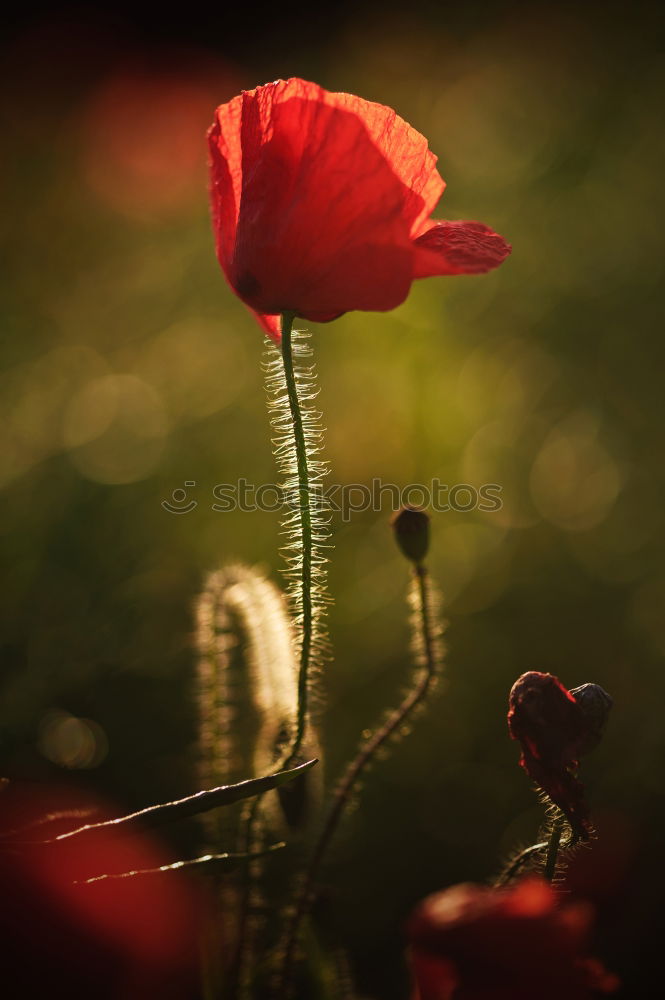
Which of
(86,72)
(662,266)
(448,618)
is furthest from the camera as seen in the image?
(86,72)

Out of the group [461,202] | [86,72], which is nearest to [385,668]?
[461,202]

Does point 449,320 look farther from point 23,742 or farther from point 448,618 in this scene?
point 23,742

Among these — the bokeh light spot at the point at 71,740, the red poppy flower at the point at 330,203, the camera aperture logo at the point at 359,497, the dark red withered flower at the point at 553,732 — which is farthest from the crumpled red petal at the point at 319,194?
the camera aperture logo at the point at 359,497

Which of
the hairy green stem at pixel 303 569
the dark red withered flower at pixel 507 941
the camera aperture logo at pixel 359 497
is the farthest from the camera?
the camera aperture logo at pixel 359 497

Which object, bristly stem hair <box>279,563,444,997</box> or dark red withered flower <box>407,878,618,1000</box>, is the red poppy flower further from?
dark red withered flower <box>407,878,618,1000</box>

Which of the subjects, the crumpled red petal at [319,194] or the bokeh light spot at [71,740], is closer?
the crumpled red petal at [319,194]

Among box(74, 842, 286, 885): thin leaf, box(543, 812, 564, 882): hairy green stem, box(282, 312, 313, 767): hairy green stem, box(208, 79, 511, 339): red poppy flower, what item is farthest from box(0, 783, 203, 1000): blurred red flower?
box(208, 79, 511, 339): red poppy flower

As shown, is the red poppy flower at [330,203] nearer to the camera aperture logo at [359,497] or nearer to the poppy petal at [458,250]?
the poppy petal at [458,250]
